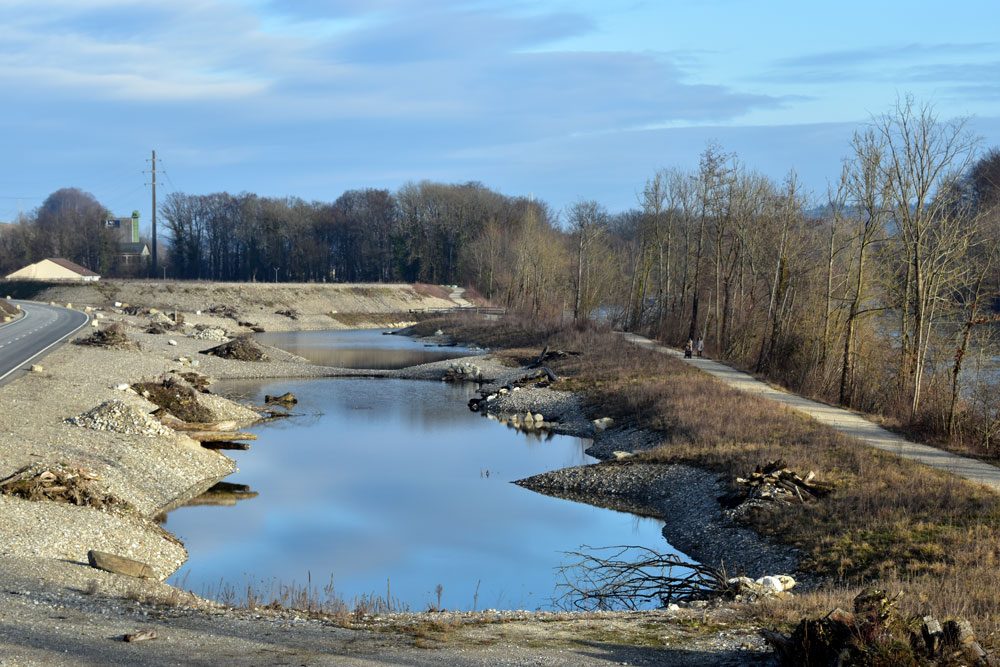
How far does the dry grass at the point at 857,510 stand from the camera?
11.9m

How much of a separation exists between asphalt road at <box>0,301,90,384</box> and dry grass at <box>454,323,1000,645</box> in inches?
887

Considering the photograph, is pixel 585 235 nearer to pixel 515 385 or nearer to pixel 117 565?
pixel 515 385

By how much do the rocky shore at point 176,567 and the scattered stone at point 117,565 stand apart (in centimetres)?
25

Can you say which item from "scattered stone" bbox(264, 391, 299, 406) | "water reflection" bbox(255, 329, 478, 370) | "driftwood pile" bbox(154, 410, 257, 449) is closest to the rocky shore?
"driftwood pile" bbox(154, 410, 257, 449)

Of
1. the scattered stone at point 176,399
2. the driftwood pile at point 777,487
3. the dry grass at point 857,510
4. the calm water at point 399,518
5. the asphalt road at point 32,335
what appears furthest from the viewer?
the asphalt road at point 32,335

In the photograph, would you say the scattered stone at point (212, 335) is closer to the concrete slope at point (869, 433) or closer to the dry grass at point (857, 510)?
the concrete slope at point (869, 433)

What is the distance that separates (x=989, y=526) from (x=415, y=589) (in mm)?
9786

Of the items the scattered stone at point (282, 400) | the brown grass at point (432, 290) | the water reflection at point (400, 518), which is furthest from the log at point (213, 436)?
the brown grass at point (432, 290)

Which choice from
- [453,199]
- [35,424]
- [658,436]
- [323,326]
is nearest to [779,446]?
[658,436]

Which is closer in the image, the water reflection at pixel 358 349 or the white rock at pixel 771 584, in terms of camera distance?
the white rock at pixel 771 584

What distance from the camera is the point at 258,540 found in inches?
729

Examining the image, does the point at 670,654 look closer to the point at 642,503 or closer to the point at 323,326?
the point at 642,503

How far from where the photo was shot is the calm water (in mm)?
16281

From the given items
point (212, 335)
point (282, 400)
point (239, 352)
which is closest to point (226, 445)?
point (282, 400)
